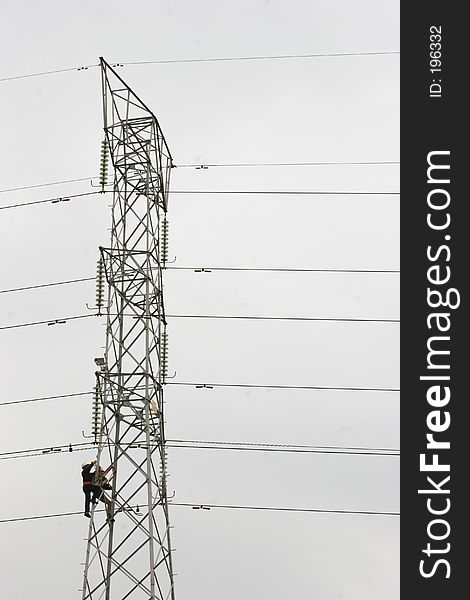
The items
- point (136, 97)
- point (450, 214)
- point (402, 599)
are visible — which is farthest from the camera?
point (136, 97)

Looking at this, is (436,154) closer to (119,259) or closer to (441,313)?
(441,313)

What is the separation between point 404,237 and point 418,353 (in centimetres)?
285

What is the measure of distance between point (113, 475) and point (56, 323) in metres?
7.08

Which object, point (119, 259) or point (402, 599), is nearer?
point (402, 599)

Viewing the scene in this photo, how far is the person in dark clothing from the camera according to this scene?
26.0 meters

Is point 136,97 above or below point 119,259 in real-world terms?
above

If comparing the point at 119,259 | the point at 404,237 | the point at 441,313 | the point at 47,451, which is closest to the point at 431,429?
the point at 441,313

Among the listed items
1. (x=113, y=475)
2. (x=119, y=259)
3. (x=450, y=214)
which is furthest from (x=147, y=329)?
(x=450, y=214)

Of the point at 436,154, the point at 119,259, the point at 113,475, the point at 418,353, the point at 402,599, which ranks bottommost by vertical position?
the point at 402,599

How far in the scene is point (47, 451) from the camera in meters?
29.1

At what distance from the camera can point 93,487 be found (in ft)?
86.1

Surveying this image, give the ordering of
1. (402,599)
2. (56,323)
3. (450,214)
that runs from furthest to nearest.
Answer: (56,323)
(450,214)
(402,599)

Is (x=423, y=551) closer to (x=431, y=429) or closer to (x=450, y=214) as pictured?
(x=431, y=429)

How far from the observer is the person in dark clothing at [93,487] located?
2597cm
